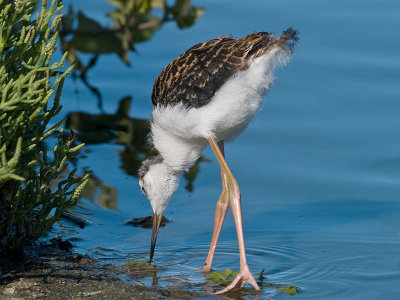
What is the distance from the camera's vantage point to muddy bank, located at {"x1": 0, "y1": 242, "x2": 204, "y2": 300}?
15.4 feet

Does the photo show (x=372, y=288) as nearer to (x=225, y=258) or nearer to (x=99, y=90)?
(x=225, y=258)

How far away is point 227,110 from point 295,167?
82.5 inches

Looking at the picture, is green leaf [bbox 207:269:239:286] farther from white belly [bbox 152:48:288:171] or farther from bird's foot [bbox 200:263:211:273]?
white belly [bbox 152:48:288:171]

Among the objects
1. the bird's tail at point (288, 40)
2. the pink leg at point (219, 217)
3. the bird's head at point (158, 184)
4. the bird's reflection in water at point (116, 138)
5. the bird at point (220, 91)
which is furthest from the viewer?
the bird's reflection in water at point (116, 138)

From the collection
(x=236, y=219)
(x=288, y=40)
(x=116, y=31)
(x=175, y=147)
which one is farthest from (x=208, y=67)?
(x=116, y=31)

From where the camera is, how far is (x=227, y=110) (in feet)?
17.7

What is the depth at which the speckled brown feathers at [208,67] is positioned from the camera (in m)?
5.35

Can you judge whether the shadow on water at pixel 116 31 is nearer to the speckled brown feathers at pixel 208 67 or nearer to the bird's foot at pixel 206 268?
the speckled brown feathers at pixel 208 67

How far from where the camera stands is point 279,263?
5742 millimetres


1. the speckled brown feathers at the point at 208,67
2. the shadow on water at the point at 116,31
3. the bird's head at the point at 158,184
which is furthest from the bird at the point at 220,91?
the shadow on water at the point at 116,31

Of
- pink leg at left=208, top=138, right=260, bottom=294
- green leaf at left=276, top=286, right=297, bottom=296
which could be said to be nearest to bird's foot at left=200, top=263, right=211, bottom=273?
pink leg at left=208, top=138, right=260, bottom=294

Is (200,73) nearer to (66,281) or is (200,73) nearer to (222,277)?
(222,277)

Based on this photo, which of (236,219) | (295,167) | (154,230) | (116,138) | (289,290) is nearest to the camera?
(289,290)

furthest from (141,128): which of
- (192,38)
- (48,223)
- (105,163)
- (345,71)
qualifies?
(48,223)
